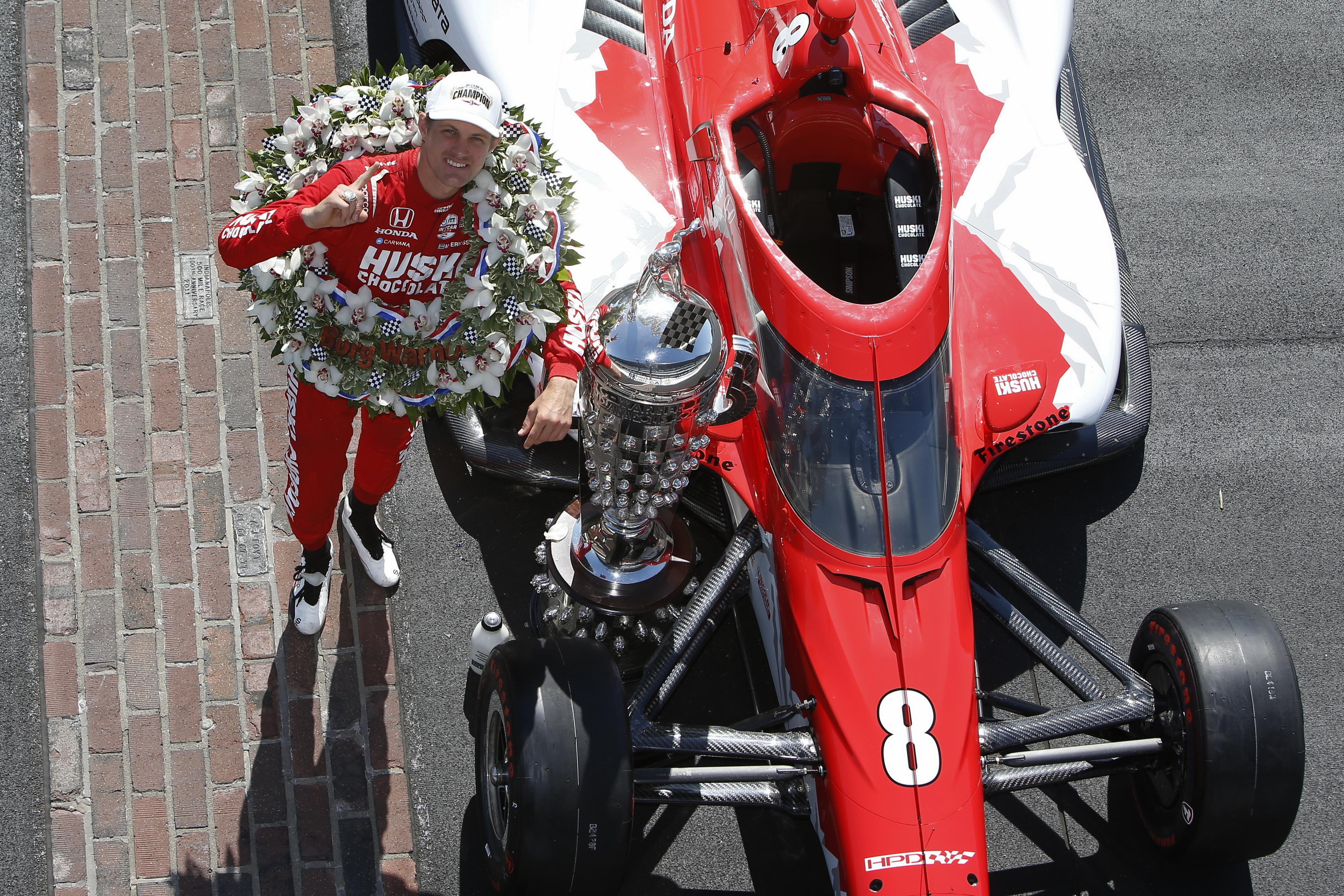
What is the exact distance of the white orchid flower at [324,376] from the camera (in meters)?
3.83

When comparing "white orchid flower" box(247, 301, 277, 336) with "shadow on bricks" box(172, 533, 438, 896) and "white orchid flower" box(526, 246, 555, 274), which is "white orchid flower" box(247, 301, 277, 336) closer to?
"white orchid flower" box(526, 246, 555, 274)

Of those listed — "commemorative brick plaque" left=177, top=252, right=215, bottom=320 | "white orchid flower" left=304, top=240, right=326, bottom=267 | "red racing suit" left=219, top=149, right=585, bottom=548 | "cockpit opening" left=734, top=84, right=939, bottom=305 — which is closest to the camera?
"red racing suit" left=219, top=149, right=585, bottom=548

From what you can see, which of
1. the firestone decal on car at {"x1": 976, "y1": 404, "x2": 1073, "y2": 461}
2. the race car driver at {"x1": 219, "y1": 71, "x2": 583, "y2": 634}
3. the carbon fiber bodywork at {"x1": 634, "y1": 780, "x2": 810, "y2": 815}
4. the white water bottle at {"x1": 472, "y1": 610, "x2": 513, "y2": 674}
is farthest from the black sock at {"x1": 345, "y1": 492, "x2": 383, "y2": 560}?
the firestone decal on car at {"x1": 976, "y1": 404, "x2": 1073, "y2": 461}

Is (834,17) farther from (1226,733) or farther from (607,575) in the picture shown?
(1226,733)

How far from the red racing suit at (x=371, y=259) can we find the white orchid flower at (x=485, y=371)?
18 centimetres

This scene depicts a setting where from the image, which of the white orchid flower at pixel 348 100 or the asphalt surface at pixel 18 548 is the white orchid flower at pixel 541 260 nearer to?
the white orchid flower at pixel 348 100

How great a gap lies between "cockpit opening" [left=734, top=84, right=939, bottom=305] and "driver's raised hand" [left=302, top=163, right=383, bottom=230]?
6.07 ft

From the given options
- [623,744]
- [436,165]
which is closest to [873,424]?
[623,744]

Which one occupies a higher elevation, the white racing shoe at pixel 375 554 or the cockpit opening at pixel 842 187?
the cockpit opening at pixel 842 187

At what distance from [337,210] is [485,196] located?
1.69 ft

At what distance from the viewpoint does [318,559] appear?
187 inches

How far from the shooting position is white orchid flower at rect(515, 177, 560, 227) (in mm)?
3822

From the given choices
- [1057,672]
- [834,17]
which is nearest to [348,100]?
[834,17]

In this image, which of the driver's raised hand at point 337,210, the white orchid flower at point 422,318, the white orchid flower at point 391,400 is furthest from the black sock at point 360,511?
the driver's raised hand at point 337,210
